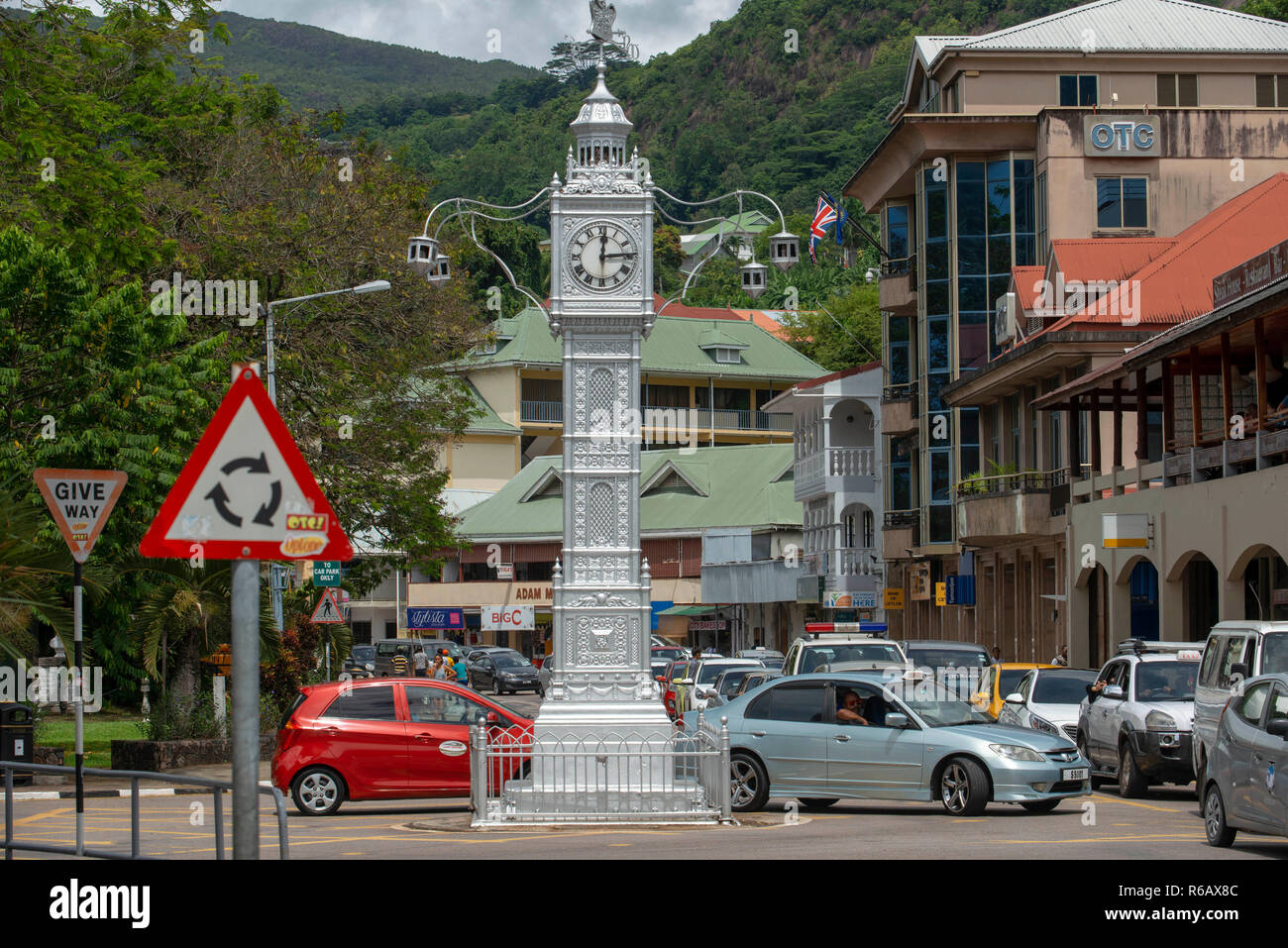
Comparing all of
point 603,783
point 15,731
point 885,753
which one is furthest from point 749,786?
point 15,731

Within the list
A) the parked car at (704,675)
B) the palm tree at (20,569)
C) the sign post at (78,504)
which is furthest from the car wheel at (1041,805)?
the parked car at (704,675)

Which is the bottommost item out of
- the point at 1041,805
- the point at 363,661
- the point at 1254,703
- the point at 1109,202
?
the point at 363,661

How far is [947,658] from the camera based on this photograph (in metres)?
29.6

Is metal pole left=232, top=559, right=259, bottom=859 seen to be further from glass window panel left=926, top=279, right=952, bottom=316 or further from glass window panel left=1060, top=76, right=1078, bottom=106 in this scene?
glass window panel left=1060, top=76, right=1078, bottom=106

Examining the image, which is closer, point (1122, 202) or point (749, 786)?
point (749, 786)

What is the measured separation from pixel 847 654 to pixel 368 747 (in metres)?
8.93

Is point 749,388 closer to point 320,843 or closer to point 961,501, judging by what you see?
point 961,501

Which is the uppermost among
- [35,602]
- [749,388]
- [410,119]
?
[410,119]

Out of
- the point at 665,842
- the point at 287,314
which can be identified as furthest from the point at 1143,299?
the point at 665,842

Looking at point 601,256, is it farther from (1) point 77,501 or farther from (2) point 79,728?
(2) point 79,728

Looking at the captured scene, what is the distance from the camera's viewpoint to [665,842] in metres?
16.6

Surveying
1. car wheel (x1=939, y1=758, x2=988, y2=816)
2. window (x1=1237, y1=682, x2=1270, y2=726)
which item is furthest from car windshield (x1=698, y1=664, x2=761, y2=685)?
window (x1=1237, y1=682, x2=1270, y2=726)

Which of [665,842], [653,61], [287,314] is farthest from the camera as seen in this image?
[653,61]
